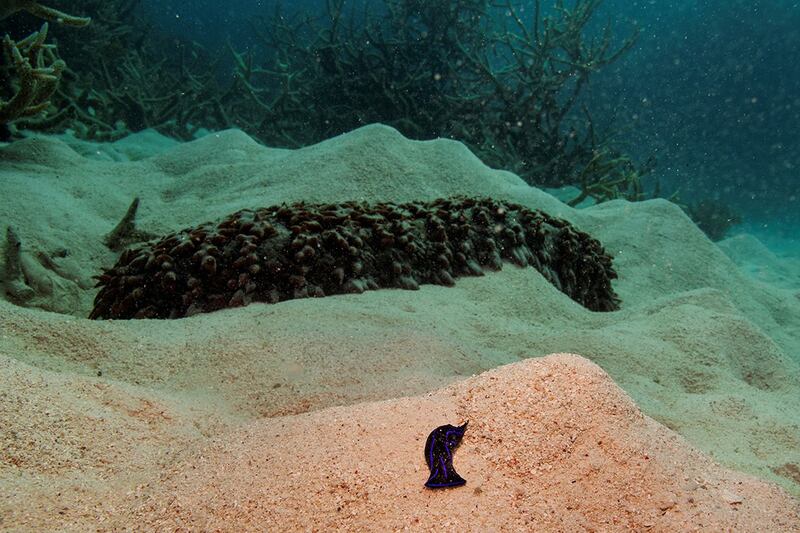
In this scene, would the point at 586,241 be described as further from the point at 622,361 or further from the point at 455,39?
the point at 455,39

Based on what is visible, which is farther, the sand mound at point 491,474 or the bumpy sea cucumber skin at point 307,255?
the bumpy sea cucumber skin at point 307,255

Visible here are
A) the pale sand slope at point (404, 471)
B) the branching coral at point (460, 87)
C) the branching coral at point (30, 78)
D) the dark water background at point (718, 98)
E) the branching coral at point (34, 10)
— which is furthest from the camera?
the dark water background at point (718, 98)

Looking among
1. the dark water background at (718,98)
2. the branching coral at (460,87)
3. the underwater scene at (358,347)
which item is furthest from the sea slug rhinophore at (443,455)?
the dark water background at (718,98)

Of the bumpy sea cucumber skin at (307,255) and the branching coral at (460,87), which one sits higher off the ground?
the branching coral at (460,87)

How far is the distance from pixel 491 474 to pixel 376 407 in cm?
54

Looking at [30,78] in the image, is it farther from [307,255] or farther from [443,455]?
[443,455]

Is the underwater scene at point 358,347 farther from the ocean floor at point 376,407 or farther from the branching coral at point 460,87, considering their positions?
the branching coral at point 460,87

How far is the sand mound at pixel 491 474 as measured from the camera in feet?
4.62

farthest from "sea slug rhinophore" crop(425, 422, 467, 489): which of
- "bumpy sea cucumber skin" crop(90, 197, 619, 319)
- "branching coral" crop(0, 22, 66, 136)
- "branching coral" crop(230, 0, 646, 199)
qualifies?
"branching coral" crop(230, 0, 646, 199)

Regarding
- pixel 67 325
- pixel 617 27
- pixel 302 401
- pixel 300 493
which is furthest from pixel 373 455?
pixel 617 27

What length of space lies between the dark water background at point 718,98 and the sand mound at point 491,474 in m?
32.5

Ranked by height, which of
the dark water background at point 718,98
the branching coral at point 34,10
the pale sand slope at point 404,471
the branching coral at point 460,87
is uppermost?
the dark water background at point 718,98

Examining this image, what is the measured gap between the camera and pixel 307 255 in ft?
12.4

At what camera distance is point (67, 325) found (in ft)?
8.96
